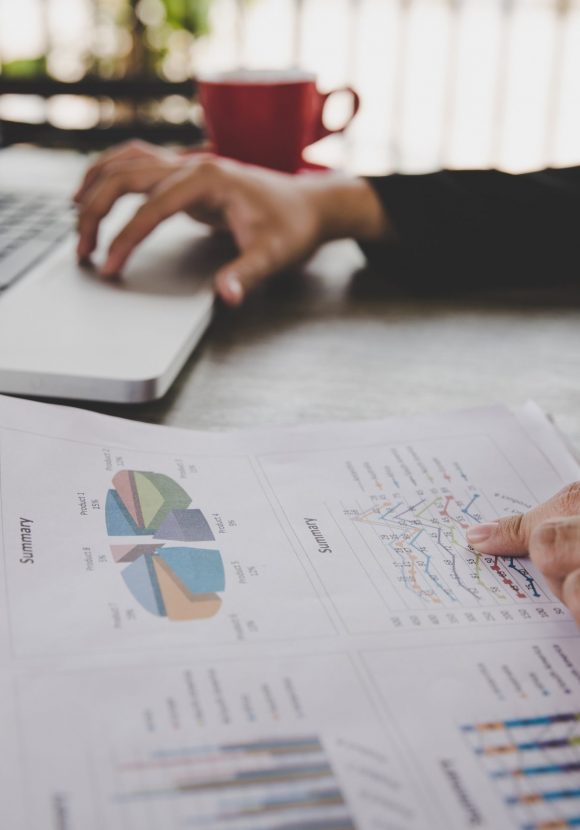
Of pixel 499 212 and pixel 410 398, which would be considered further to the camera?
pixel 499 212

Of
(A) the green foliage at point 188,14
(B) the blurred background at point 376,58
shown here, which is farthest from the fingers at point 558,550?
(A) the green foliage at point 188,14

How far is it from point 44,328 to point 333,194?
36cm

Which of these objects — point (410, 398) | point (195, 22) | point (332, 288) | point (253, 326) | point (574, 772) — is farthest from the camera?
point (195, 22)

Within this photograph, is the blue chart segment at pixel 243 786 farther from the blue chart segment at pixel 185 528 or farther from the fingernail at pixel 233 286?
the fingernail at pixel 233 286

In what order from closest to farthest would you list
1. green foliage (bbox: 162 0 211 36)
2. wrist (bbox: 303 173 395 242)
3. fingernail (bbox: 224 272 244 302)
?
1. fingernail (bbox: 224 272 244 302)
2. wrist (bbox: 303 173 395 242)
3. green foliage (bbox: 162 0 211 36)

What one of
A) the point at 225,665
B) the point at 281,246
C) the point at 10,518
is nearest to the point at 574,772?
the point at 225,665

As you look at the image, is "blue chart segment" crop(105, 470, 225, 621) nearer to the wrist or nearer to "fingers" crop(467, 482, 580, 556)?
"fingers" crop(467, 482, 580, 556)

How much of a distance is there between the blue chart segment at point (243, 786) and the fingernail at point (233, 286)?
18.2 inches

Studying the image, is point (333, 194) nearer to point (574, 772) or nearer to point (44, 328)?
point (44, 328)

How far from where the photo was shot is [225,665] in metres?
0.34

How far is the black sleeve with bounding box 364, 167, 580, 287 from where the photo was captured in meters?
0.86

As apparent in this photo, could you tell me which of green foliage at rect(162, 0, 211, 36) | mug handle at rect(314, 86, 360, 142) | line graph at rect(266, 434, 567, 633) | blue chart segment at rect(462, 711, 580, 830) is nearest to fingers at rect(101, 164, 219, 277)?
mug handle at rect(314, 86, 360, 142)

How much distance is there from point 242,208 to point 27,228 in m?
0.22

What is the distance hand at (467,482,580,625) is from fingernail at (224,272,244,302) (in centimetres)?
34
